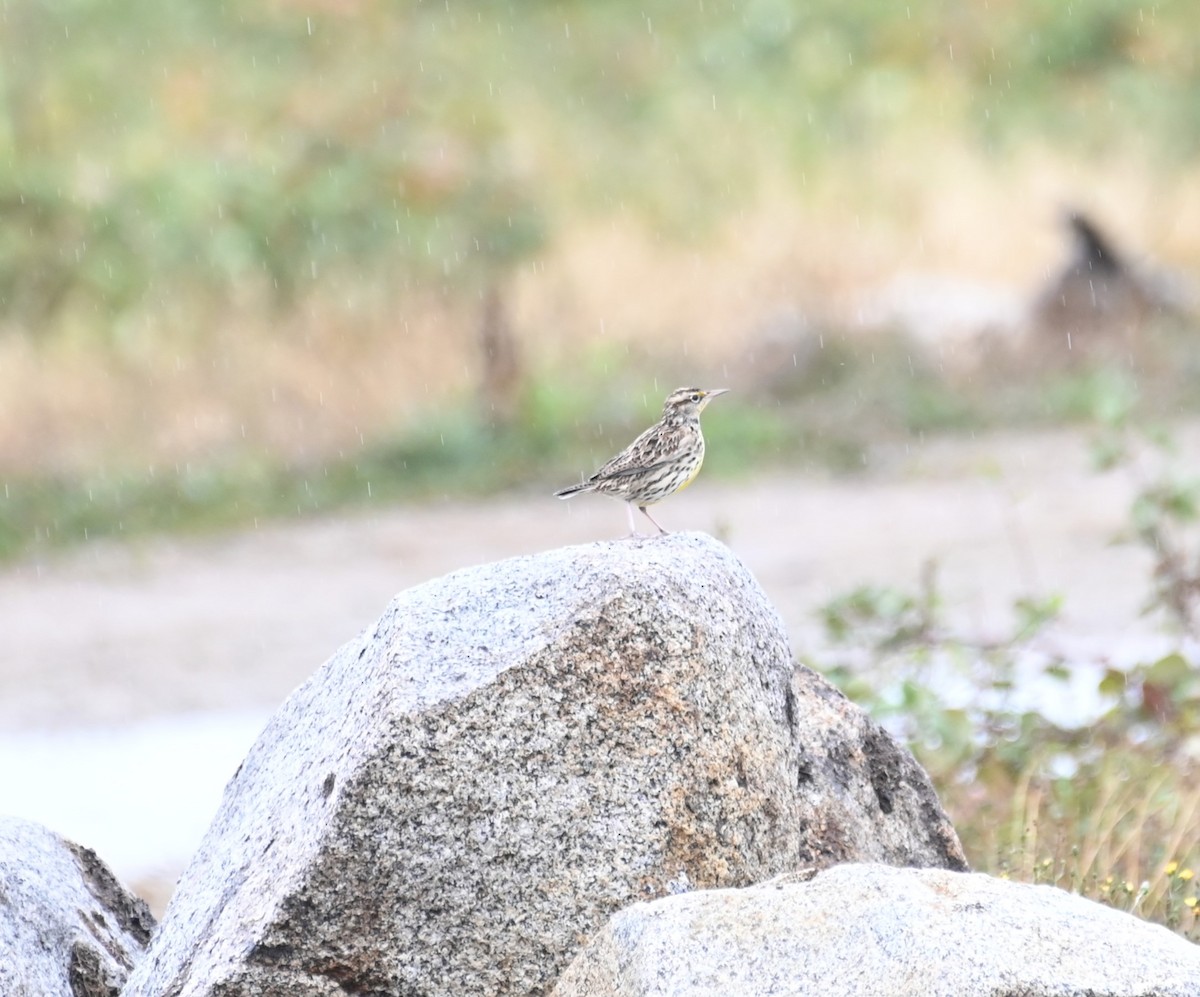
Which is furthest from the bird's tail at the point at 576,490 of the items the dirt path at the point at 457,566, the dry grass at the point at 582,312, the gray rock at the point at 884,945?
the dry grass at the point at 582,312

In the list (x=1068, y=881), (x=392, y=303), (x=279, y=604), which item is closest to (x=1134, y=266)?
(x=392, y=303)

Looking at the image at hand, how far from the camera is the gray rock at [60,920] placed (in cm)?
381

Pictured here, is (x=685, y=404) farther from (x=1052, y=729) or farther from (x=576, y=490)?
(x=1052, y=729)

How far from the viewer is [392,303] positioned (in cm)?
1562

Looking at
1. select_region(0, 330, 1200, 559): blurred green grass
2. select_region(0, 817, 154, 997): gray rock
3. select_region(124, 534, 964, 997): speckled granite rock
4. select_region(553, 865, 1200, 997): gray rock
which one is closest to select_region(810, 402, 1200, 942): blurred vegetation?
select_region(124, 534, 964, 997): speckled granite rock

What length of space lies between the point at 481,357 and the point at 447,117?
2208mm

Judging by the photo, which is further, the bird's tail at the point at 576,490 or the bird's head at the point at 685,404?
the bird's head at the point at 685,404

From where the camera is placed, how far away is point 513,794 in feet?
11.2

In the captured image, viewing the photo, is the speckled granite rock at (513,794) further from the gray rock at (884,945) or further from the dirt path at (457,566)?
the dirt path at (457,566)

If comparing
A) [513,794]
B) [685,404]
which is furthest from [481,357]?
[513,794]

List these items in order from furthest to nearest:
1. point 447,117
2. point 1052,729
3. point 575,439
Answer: point 447,117, point 575,439, point 1052,729

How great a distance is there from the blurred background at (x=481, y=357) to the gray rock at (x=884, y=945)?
3.57m

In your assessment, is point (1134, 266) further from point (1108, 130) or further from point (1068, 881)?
point (1068, 881)

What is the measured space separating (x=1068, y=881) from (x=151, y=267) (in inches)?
439
